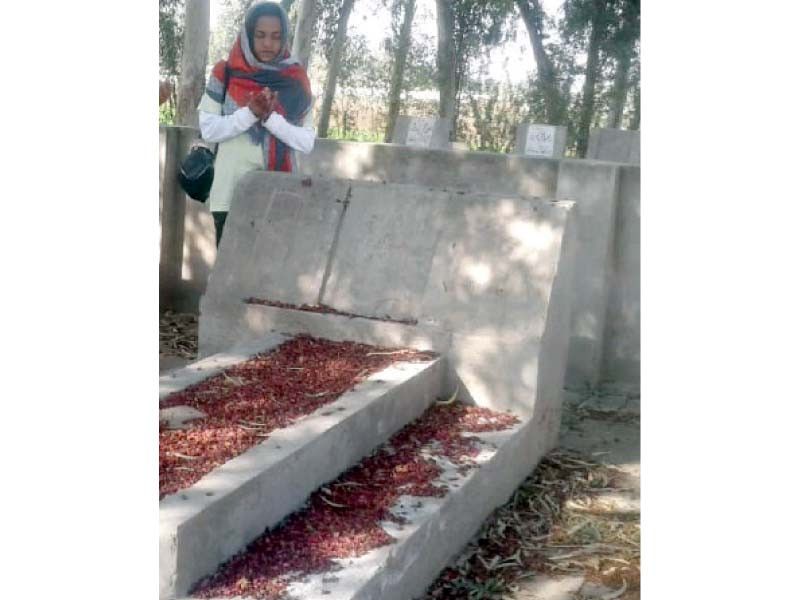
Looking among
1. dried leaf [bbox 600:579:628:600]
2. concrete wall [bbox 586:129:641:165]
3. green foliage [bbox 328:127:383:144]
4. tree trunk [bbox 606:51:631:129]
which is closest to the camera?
dried leaf [bbox 600:579:628:600]

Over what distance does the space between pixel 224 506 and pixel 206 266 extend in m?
4.70

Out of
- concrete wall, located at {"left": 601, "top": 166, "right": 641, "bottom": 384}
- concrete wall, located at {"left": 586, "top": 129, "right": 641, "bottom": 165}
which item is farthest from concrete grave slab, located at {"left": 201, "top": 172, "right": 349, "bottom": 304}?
concrete wall, located at {"left": 586, "top": 129, "right": 641, "bottom": 165}

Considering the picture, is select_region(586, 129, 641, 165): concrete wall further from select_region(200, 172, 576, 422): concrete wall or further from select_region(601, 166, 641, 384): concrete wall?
select_region(200, 172, 576, 422): concrete wall

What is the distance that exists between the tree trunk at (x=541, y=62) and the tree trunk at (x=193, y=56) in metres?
6.58

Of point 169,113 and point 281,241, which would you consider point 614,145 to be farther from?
point 281,241

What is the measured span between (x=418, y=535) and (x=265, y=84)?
3557mm

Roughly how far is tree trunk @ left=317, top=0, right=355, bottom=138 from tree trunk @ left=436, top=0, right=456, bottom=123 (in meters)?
1.80

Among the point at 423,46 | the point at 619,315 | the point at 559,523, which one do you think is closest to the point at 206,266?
the point at 619,315

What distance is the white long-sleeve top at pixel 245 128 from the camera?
5.93 meters

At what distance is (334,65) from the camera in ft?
61.8

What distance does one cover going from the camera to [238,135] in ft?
19.7

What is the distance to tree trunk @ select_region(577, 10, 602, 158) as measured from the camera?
17953mm

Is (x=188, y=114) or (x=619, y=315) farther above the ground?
(x=188, y=114)

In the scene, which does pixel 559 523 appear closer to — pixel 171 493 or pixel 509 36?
pixel 171 493
